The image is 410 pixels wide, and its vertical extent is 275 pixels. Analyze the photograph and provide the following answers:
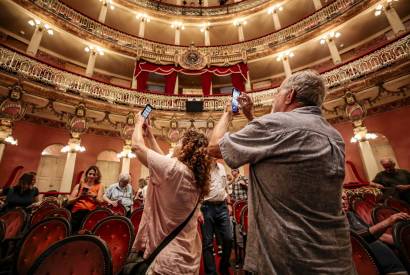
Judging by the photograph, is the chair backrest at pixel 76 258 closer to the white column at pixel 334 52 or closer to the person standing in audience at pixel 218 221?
the person standing in audience at pixel 218 221

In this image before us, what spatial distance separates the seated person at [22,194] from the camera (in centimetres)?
418

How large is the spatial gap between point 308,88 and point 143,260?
57.6 inches

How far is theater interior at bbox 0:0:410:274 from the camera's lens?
8125 mm

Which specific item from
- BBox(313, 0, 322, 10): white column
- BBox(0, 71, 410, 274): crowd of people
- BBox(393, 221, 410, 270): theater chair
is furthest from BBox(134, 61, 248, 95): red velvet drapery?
BBox(0, 71, 410, 274): crowd of people

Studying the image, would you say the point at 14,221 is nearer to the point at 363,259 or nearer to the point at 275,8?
the point at 363,259

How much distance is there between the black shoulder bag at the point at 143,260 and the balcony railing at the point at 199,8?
17.6m

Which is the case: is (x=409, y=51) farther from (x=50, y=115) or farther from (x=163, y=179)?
(x=50, y=115)

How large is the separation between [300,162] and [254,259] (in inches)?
19.8

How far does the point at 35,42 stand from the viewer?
33.0 ft

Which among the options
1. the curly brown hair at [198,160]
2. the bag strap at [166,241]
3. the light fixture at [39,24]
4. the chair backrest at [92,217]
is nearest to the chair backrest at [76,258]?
the bag strap at [166,241]

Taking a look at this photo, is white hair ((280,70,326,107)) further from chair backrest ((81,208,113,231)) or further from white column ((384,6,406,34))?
white column ((384,6,406,34))

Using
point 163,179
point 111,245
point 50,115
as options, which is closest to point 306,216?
point 163,179

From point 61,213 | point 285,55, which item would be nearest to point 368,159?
point 285,55

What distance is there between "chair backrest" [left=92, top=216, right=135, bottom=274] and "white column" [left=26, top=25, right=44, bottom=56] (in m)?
11.4
